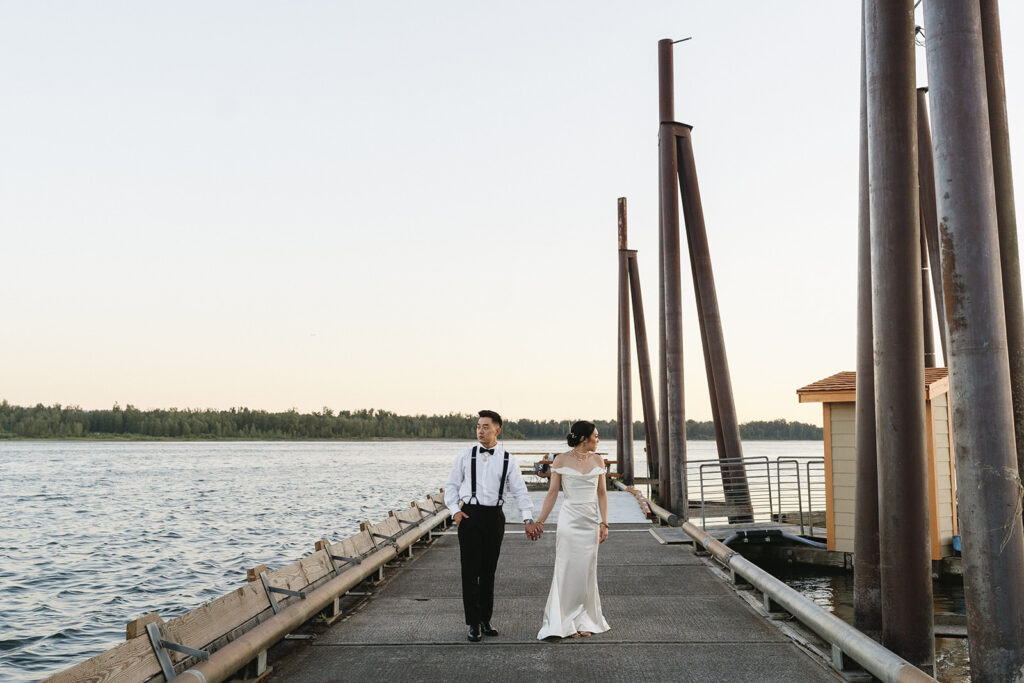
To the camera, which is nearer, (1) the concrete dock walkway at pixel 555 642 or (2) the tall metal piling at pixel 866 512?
(1) the concrete dock walkway at pixel 555 642

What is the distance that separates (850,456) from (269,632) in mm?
10155

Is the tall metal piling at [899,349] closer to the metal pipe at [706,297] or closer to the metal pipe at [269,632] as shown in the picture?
the metal pipe at [269,632]

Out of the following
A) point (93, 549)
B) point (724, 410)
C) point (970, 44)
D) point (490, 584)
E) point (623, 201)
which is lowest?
point (93, 549)

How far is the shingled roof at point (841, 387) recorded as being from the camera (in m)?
13.1

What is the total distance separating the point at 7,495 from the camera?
48.8 metres

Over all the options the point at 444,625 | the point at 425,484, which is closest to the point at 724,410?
the point at 444,625

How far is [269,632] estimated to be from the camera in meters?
6.70

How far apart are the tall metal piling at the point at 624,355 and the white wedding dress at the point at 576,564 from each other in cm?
2571

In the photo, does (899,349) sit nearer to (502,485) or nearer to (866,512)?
(866,512)

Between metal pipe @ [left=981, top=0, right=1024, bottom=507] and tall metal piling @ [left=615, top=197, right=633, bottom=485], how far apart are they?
84.7 feet

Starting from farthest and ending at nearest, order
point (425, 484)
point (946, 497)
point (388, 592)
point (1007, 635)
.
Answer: point (425, 484) → point (946, 497) → point (388, 592) → point (1007, 635)

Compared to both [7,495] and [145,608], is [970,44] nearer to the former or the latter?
[145,608]

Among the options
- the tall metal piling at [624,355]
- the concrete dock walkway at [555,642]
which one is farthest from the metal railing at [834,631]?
the tall metal piling at [624,355]

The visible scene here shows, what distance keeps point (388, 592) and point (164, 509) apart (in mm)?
33864
